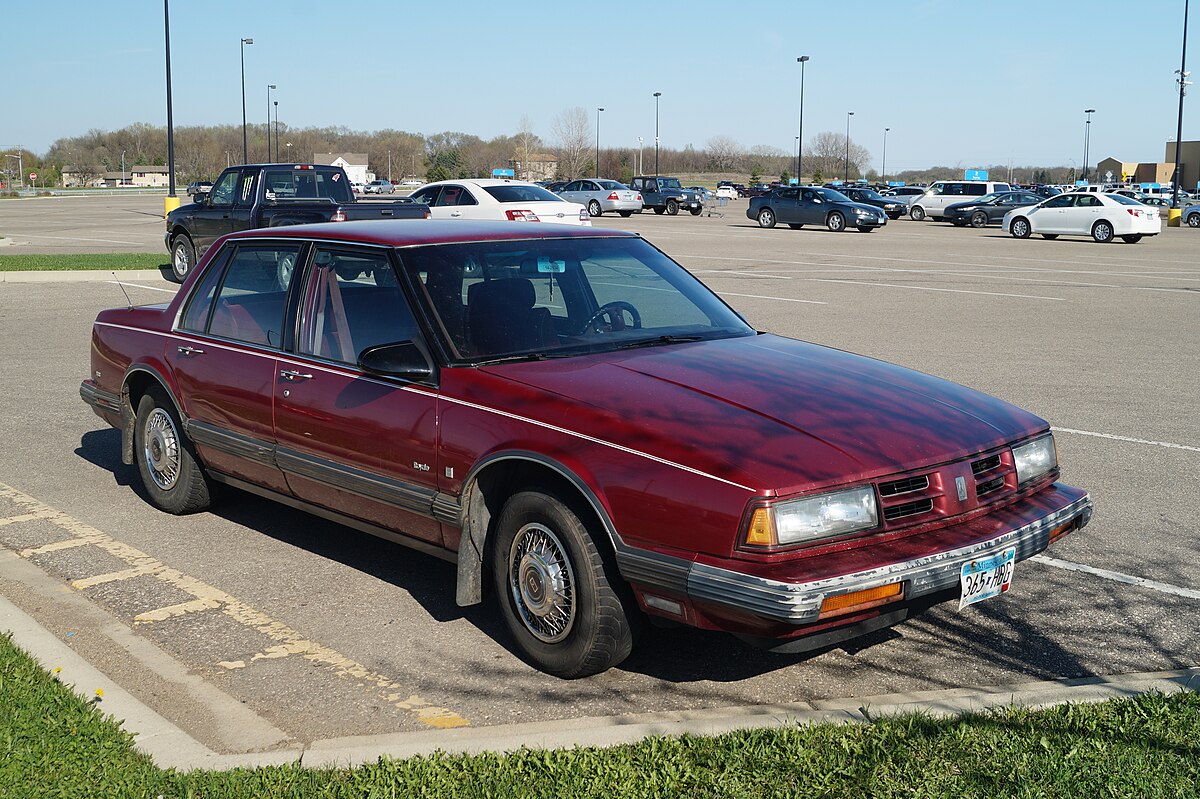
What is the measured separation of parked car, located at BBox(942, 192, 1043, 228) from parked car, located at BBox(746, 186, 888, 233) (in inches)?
319

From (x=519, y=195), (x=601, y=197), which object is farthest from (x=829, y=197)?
(x=519, y=195)

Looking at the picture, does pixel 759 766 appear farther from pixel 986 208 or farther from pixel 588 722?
pixel 986 208

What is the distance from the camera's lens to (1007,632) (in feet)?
15.7

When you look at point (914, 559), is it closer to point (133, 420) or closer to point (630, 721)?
point (630, 721)

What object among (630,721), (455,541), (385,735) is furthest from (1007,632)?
(385,735)

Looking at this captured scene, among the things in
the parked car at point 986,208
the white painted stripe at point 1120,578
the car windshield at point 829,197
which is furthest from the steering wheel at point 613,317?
the parked car at point 986,208

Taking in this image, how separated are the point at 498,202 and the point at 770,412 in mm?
21769

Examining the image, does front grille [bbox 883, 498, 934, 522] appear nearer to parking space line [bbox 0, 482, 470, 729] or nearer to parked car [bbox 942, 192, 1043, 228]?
parking space line [bbox 0, 482, 470, 729]

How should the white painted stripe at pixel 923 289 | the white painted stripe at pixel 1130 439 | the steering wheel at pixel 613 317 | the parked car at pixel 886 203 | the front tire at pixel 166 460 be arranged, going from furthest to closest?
the parked car at pixel 886 203, the white painted stripe at pixel 923 289, the white painted stripe at pixel 1130 439, the front tire at pixel 166 460, the steering wheel at pixel 613 317

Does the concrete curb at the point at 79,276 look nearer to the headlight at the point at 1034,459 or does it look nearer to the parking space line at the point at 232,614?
the parking space line at the point at 232,614

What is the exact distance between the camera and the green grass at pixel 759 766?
11.1 ft

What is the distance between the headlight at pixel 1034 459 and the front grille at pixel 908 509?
60 cm

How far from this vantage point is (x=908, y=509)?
159 inches

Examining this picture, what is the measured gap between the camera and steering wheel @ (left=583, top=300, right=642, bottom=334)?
17.2ft
